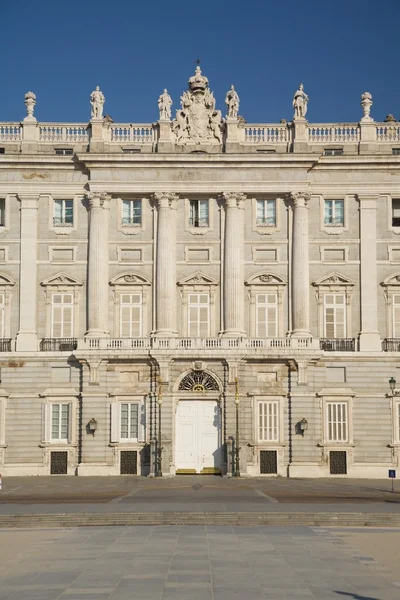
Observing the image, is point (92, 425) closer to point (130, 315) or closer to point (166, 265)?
point (130, 315)

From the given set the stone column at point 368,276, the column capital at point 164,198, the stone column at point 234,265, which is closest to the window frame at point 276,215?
the stone column at point 234,265

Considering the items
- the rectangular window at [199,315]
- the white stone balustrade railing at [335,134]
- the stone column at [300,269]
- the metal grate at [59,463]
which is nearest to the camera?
the metal grate at [59,463]

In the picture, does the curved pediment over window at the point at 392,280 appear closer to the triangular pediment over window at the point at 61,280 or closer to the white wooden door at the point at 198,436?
the white wooden door at the point at 198,436

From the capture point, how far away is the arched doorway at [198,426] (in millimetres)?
54562

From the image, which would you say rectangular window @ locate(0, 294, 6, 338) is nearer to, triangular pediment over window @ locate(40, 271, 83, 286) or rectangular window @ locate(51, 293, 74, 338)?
triangular pediment over window @ locate(40, 271, 83, 286)

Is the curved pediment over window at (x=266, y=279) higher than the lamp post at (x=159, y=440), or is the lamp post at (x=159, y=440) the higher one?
the curved pediment over window at (x=266, y=279)

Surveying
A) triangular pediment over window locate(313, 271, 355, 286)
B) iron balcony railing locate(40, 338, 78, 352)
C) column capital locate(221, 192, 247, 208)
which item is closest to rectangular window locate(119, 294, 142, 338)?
iron balcony railing locate(40, 338, 78, 352)

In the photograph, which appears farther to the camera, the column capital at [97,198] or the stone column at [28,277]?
the column capital at [97,198]

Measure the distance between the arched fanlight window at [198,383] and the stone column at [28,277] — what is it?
352 inches

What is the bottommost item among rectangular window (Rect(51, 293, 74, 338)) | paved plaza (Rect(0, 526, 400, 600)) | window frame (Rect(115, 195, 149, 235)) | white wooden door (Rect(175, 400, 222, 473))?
paved plaza (Rect(0, 526, 400, 600))

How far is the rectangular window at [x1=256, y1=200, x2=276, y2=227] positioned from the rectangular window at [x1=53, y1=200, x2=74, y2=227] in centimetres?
1117

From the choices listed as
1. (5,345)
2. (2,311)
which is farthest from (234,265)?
(5,345)

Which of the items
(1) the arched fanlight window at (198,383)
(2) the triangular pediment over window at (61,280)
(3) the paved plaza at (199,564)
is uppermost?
(2) the triangular pediment over window at (61,280)

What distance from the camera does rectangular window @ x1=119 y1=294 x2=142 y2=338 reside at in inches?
2202
